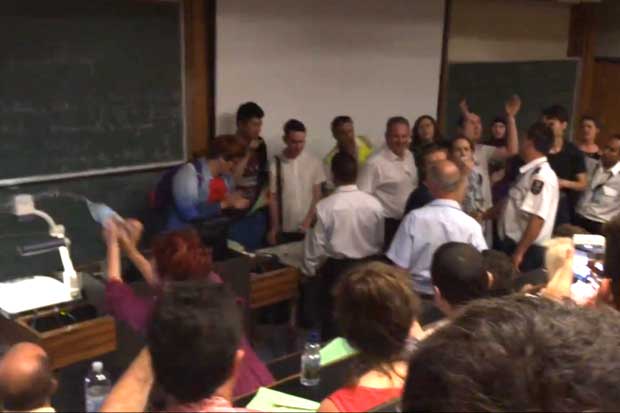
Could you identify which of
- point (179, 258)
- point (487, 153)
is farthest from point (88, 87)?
point (487, 153)

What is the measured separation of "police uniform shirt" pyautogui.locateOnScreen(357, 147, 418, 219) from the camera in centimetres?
450

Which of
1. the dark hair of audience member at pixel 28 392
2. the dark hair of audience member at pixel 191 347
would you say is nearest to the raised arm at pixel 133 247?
the dark hair of audience member at pixel 28 392

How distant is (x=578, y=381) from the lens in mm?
546

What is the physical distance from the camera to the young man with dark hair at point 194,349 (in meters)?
1.43

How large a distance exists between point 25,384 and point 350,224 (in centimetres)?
207

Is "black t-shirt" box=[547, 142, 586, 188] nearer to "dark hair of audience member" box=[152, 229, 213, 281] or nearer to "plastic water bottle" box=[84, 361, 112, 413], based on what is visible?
"dark hair of audience member" box=[152, 229, 213, 281]

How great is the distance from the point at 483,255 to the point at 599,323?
1.92 metres

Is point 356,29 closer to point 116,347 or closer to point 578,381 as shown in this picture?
point 116,347

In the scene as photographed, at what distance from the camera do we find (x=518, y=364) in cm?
55

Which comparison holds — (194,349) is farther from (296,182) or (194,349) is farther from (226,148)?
(296,182)

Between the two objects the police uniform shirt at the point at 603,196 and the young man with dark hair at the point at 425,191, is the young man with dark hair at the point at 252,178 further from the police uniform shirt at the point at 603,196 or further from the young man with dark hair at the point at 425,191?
the police uniform shirt at the point at 603,196

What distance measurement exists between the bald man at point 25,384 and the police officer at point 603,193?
364 cm

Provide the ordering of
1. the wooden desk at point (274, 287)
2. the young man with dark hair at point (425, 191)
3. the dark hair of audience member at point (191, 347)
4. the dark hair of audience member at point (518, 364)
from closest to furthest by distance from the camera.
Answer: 1. the dark hair of audience member at point (518, 364)
2. the dark hair of audience member at point (191, 347)
3. the young man with dark hair at point (425, 191)
4. the wooden desk at point (274, 287)

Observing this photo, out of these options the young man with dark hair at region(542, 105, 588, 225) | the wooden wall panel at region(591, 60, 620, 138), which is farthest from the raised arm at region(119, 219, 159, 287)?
the wooden wall panel at region(591, 60, 620, 138)
